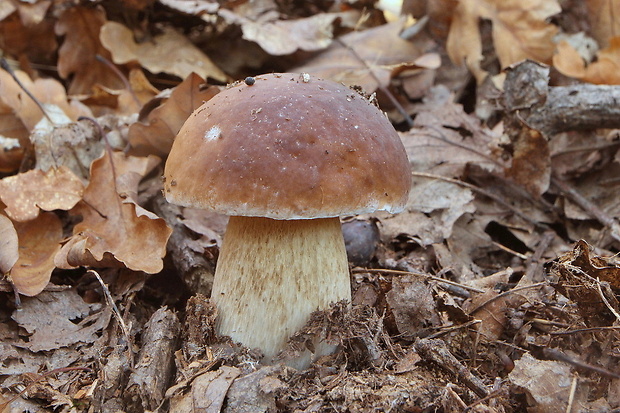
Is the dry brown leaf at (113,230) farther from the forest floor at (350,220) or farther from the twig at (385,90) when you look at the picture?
the twig at (385,90)

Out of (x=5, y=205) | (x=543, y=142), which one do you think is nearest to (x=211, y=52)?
(x=5, y=205)

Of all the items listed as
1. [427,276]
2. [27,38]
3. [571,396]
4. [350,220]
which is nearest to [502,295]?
[427,276]

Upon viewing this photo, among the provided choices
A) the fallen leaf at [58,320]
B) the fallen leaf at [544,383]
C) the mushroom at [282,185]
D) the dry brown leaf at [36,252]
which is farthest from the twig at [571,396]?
the dry brown leaf at [36,252]

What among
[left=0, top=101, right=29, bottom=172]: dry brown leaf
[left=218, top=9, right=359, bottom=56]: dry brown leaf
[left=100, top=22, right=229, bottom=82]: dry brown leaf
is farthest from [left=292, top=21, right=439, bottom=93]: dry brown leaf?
[left=0, top=101, right=29, bottom=172]: dry brown leaf

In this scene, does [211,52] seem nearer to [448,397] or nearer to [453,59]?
[453,59]

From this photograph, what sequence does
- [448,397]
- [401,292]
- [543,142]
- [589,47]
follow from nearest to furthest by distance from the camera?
[448,397] < [401,292] < [543,142] < [589,47]
